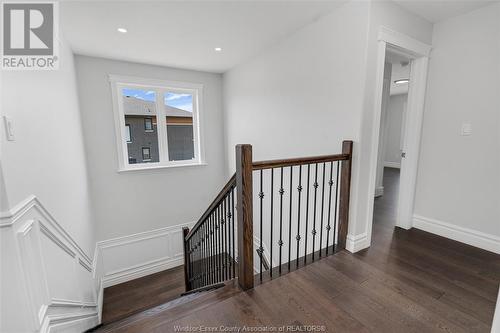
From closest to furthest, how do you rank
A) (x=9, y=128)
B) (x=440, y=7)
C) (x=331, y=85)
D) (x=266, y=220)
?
Answer: (x=9, y=128) → (x=440, y=7) → (x=331, y=85) → (x=266, y=220)

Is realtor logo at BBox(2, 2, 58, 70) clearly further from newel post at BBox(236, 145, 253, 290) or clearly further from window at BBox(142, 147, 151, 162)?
window at BBox(142, 147, 151, 162)

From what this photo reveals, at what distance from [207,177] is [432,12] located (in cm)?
403

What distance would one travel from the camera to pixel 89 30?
258 cm

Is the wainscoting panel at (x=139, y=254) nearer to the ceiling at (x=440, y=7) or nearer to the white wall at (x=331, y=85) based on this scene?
the white wall at (x=331, y=85)

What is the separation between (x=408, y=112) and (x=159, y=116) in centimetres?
381

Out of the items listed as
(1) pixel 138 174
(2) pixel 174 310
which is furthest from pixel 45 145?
(1) pixel 138 174

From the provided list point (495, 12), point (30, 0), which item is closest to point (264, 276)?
point (30, 0)

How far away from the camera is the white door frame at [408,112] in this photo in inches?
82.6

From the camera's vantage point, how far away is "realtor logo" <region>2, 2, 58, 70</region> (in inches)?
58.9

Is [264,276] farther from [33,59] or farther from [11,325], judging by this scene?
[33,59]

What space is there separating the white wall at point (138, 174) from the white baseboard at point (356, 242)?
3.11 meters

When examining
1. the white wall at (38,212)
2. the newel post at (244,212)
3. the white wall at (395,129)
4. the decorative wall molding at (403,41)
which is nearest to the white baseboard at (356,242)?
the newel post at (244,212)

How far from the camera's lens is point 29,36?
6.11ft

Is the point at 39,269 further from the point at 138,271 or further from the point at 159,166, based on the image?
the point at 138,271
